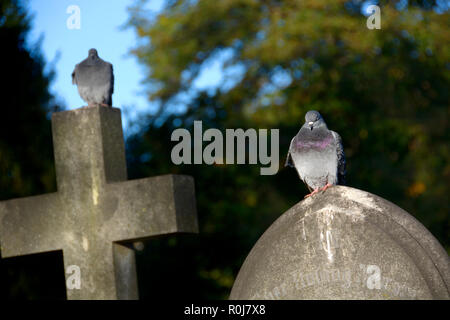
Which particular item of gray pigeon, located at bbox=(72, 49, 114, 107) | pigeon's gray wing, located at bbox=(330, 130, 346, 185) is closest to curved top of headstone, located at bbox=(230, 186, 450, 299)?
pigeon's gray wing, located at bbox=(330, 130, 346, 185)

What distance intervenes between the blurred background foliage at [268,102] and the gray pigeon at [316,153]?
8.66 m

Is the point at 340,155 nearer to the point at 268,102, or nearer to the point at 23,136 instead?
the point at 23,136

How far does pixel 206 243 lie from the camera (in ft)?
47.4

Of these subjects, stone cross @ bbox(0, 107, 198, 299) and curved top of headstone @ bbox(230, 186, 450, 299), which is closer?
curved top of headstone @ bbox(230, 186, 450, 299)

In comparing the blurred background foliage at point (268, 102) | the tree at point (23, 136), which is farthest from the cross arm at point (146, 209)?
the blurred background foliage at point (268, 102)

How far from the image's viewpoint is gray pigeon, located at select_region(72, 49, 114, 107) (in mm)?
6047

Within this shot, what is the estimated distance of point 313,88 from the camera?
18.7 meters

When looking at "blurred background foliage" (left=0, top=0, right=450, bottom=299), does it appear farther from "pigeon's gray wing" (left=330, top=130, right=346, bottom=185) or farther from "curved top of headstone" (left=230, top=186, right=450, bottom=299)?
"curved top of headstone" (left=230, top=186, right=450, bottom=299)

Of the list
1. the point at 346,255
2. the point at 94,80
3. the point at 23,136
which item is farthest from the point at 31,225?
the point at 23,136

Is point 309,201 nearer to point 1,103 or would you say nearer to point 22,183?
point 22,183

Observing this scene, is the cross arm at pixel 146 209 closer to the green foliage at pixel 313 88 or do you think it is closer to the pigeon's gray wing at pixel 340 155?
the pigeon's gray wing at pixel 340 155

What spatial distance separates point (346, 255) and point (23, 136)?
9.87m

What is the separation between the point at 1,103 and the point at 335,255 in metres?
10.4

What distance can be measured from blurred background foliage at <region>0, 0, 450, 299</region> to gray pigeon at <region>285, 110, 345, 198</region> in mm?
8663
